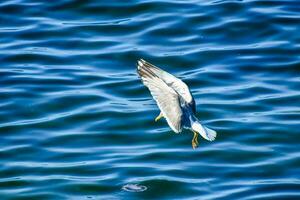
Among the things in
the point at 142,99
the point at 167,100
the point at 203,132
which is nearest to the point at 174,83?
the point at 167,100

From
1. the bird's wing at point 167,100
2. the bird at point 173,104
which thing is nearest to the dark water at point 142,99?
the bird at point 173,104

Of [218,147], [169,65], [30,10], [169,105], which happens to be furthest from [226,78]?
[169,105]

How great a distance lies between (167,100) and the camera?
26.7ft

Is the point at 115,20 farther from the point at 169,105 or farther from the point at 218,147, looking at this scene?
the point at 169,105

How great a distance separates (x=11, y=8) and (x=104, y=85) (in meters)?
2.61

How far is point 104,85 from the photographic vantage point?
40.2ft

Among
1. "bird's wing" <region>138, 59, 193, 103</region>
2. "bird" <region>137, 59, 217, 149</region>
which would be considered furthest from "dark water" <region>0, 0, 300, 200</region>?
"bird" <region>137, 59, 217, 149</region>

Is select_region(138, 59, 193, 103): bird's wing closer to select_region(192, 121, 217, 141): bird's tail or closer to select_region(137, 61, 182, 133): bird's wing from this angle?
select_region(137, 61, 182, 133): bird's wing

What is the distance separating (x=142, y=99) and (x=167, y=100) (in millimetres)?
3897

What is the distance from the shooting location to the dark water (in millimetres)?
10469

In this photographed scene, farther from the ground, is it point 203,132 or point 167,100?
point 167,100

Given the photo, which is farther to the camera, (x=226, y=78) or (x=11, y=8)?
(x=11, y=8)

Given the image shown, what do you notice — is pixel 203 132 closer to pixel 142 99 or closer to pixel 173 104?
pixel 173 104

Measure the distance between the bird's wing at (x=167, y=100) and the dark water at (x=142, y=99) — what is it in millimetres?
2121
